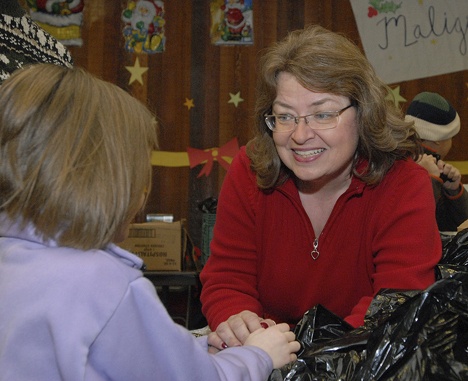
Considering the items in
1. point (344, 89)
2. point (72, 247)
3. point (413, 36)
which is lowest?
point (72, 247)

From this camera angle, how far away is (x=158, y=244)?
379cm

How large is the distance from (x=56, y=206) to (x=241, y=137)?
3.50 metres

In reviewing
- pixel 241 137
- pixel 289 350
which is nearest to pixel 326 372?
pixel 289 350

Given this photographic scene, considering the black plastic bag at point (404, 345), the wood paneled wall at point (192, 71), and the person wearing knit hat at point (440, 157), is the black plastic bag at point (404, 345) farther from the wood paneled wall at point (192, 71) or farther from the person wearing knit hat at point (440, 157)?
the wood paneled wall at point (192, 71)

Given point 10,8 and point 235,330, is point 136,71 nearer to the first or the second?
point 10,8

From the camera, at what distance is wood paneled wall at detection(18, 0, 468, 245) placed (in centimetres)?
441

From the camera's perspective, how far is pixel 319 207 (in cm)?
184

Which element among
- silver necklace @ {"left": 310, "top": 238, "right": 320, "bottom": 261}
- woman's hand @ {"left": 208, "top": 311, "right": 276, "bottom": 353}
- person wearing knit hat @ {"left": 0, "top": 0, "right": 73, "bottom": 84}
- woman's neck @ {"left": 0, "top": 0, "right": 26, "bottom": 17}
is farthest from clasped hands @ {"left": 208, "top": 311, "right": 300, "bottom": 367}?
woman's neck @ {"left": 0, "top": 0, "right": 26, "bottom": 17}

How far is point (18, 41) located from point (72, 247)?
2.20 feet

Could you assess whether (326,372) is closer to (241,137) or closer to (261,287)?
(261,287)

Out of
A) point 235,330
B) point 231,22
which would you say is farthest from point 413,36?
point 235,330

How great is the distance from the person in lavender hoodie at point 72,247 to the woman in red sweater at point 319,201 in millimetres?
542

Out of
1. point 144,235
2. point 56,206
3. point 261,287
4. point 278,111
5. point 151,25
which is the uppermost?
point 151,25

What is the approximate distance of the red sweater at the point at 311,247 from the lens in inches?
63.7
